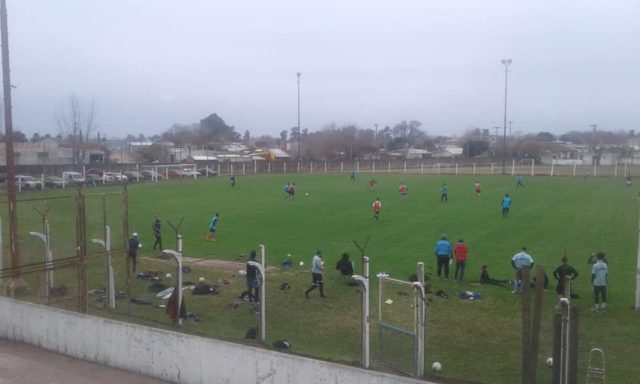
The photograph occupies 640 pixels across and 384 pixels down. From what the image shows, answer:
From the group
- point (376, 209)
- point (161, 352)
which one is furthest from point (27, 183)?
point (161, 352)

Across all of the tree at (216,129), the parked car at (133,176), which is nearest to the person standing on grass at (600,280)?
the parked car at (133,176)

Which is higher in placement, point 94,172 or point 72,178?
point 94,172

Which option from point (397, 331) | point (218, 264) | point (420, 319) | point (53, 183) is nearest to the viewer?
point (420, 319)

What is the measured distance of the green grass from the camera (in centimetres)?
1238

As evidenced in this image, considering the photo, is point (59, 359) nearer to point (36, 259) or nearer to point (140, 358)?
point (140, 358)

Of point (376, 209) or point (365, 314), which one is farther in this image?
point (376, 209)

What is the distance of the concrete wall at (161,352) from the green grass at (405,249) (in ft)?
6.95

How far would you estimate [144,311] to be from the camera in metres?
14.7

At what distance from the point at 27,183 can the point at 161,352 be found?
4565 cm

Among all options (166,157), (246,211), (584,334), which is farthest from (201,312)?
(166,157)

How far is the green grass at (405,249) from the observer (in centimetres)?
1238

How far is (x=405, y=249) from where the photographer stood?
76.4ft

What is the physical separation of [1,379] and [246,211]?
2594cm

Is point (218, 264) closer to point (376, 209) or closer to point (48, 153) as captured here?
point (376, 209)
